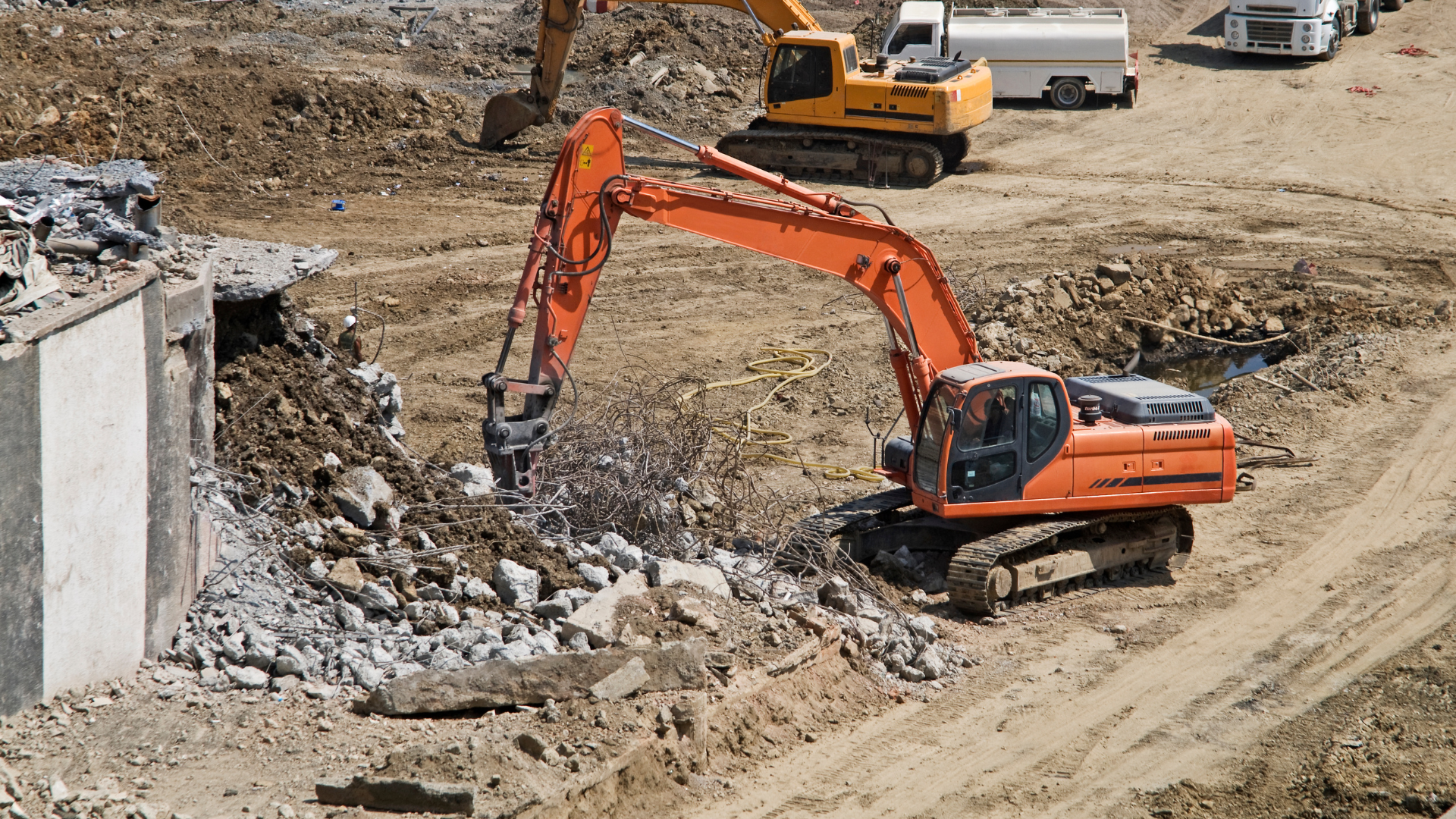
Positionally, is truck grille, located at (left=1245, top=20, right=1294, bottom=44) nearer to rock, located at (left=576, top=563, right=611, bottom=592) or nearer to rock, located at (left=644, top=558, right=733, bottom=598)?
rock, located at (left=644, top=558, right=733, bottom=598)

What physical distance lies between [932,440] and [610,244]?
2.84 meters

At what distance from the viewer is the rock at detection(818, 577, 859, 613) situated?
9055mm

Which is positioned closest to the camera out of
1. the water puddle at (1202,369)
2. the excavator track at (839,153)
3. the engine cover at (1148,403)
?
the engine cover at (1148,403)

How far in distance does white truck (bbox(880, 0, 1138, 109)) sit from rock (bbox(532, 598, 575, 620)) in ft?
60.1

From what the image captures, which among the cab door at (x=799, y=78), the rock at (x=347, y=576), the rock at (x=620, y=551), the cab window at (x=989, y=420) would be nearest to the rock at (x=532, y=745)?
the rock at (x=347, y=576)

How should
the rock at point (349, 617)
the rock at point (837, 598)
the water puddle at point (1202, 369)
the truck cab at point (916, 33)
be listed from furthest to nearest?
the truck cab at point (916, 33)
the water puddle at point (1202, 369)
the rock at point (837, 598)
the rock at point (349, 617)

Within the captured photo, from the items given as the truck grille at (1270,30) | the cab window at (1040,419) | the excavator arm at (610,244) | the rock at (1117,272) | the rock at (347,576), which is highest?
the truck grille at (1270,30)

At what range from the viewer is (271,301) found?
9.09 m

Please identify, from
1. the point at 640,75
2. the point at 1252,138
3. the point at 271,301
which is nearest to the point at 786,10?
the point at 640,75

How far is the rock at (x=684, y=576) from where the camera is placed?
849cm

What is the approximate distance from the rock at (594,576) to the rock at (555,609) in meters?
A: 0.44

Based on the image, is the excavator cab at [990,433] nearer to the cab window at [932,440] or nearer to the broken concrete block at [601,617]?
the cab window at [932,440]

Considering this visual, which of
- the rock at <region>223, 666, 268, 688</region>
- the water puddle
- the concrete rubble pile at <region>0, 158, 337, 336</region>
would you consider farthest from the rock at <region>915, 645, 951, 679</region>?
the water puddle

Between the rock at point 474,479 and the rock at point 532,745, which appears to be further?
the rock at point 474,479
